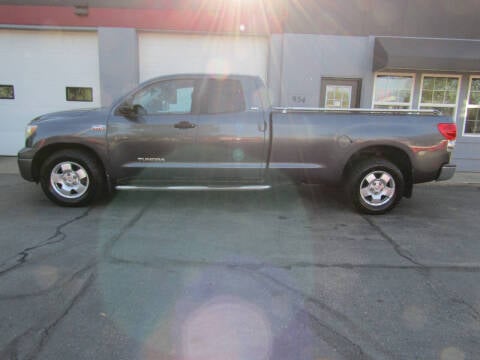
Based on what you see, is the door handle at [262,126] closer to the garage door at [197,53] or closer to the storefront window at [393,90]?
the garage door at [197,53]

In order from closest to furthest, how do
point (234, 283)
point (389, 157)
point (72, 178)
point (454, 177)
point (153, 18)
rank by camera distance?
point (234, 283) < point (72, 178) < point (389, 157) < point (454, 177) < point (153, 18)

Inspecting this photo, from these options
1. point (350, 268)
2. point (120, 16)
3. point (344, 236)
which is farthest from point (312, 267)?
point (120, 16)

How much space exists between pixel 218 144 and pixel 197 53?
553 centimetres

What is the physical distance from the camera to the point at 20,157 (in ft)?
17.1

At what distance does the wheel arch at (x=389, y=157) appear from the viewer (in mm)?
5348

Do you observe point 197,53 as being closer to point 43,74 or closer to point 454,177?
point 43,74

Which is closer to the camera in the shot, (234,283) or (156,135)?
(234,283)

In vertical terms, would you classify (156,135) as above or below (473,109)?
below

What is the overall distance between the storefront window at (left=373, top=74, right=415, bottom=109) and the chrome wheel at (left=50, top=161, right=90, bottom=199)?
7.76 m

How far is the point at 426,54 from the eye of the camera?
29.5ft

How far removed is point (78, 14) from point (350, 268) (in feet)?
30.5

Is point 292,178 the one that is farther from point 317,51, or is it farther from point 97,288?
point 317,51

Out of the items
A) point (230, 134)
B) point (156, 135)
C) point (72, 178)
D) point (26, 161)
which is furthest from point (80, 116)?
point (230, 134)

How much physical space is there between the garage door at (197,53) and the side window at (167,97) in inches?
189
